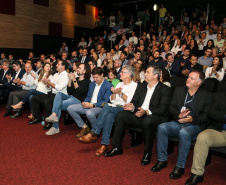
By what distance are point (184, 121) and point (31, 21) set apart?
33.0 feet

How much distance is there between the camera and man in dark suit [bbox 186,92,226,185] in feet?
7.55

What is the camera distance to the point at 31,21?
10852 millimetres

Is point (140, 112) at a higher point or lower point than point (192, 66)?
lower

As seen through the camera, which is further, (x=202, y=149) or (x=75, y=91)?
(x=75, y=91)

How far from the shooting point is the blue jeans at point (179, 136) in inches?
97.3

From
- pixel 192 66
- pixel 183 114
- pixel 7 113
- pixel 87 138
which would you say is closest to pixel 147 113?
pixel 183 114

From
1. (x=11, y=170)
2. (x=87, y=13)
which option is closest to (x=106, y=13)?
(x=87, y=13)

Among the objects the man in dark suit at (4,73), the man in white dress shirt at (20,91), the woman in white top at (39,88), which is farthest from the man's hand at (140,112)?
the man in dark suit at (4,73)

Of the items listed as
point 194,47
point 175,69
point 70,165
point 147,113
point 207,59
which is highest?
point 194,47

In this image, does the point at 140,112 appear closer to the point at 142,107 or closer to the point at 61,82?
the point at 142,107

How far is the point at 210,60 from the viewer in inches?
230

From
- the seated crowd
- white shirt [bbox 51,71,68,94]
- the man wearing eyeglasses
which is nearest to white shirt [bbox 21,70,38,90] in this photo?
the seated crowd

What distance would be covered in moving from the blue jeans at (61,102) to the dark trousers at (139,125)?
1301 millimetres

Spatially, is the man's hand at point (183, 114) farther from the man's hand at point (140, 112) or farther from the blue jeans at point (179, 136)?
the man's hand at point (140, 112)
